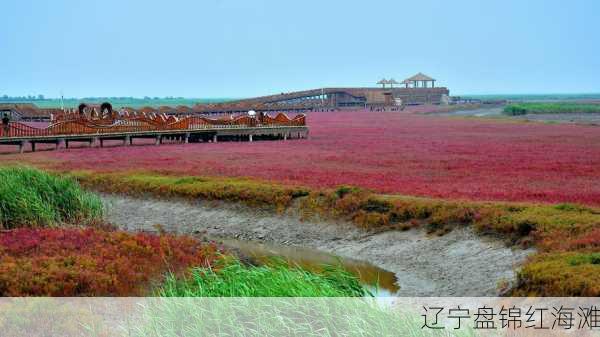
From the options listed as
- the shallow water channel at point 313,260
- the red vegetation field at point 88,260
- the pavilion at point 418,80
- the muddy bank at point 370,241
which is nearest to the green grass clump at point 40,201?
the red vegetation field at point 88,260

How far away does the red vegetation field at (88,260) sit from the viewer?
1614 cm

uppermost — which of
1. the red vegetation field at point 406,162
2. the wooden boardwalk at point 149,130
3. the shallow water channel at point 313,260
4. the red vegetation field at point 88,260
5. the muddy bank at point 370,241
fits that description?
the wooden boardwalk at point 149,130

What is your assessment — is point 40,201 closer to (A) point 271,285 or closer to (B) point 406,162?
(A) point 271,285

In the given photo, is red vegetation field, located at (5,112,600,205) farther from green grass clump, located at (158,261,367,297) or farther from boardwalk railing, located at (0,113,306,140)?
green grass clump, located at (158,261,367,297)

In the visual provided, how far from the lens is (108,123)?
5506 centimetres

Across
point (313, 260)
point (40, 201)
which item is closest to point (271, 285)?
point (313, 260)

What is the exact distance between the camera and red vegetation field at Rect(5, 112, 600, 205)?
27828 mm

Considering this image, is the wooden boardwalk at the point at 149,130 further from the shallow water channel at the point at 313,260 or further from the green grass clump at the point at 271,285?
the green grass clump at the point at 271,285

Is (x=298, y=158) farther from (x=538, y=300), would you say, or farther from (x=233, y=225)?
(x=538, y=300)

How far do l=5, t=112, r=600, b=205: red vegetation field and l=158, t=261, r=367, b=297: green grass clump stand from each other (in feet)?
38.2

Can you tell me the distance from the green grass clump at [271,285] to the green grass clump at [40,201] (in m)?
8.62

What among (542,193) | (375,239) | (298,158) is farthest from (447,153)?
(375,239)

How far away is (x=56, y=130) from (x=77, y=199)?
1057 inches

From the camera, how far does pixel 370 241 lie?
23.3m
